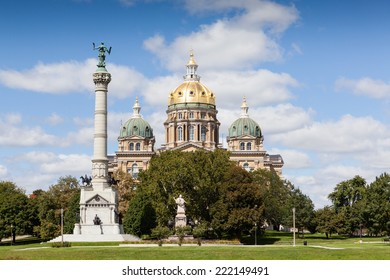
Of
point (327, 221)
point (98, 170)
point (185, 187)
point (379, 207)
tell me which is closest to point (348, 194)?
point (327, 221)

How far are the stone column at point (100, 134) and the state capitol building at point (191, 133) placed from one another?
6374 cm

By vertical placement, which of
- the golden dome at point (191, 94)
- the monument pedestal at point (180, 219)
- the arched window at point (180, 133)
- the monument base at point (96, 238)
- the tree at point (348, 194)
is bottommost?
the monument base at point (96, 238)

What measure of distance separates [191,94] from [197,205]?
65.5 meters

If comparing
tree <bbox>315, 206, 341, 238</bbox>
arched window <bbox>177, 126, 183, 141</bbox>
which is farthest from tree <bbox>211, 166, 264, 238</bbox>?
arched window <bbox>177, 126, 183, 141</bbox>

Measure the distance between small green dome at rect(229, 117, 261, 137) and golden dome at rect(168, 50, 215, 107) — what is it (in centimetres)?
692

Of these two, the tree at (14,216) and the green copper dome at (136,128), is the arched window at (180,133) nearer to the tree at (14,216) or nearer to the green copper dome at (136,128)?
the green copper dome at (136,128)

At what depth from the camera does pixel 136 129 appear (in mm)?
163000

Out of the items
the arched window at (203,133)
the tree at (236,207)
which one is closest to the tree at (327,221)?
the tree at (236,207)

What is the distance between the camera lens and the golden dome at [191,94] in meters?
160

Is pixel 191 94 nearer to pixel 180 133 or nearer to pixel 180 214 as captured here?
pixel 180 133

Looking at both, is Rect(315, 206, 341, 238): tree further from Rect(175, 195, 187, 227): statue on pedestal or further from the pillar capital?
the pillar capital

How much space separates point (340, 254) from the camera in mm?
54375
